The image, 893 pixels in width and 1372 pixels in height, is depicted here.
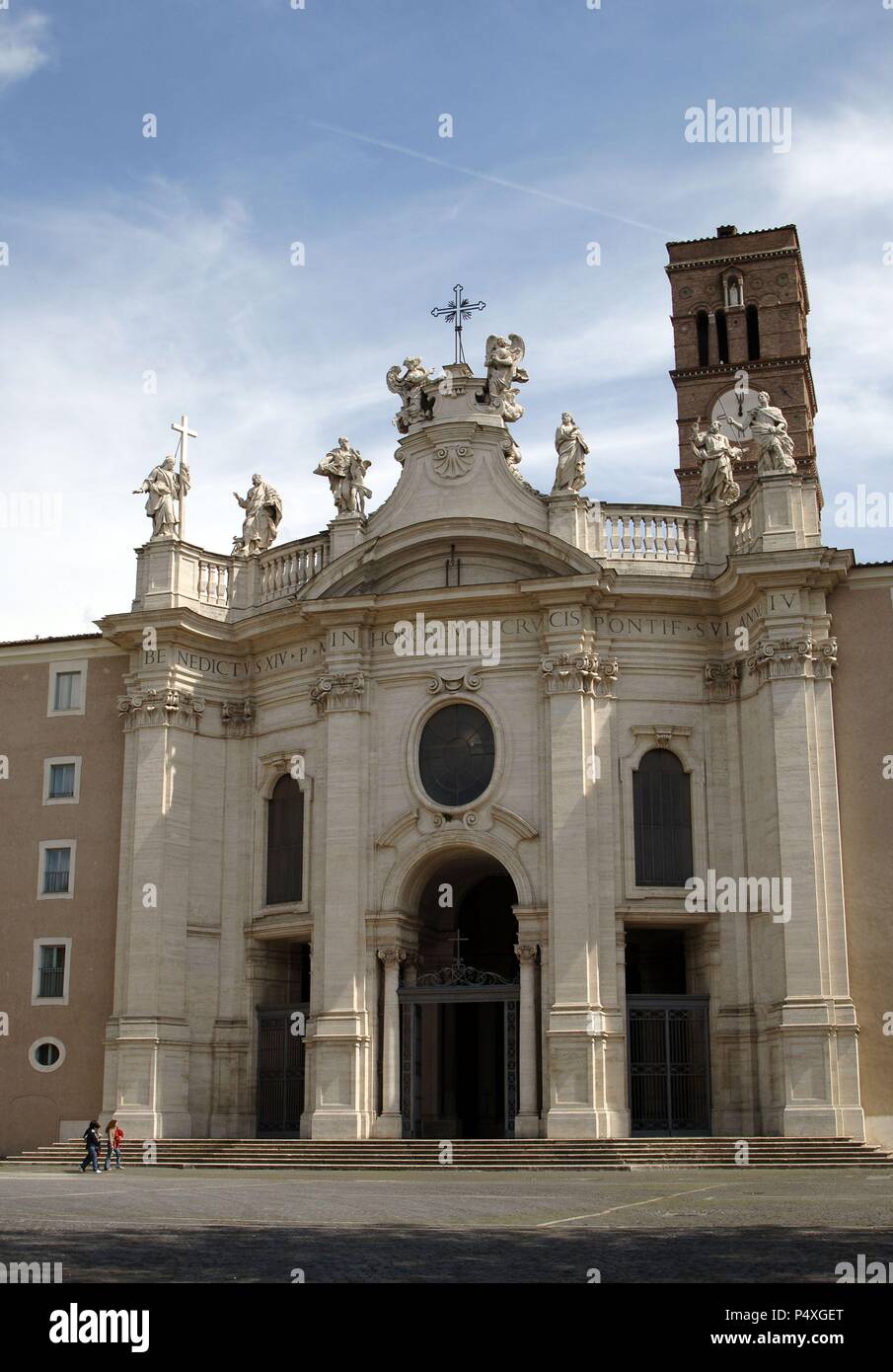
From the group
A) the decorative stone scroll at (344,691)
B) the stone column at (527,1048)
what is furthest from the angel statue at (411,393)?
the stone column at (527,1048)

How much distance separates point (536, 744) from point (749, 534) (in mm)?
6693

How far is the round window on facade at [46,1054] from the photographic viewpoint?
37.1 metres

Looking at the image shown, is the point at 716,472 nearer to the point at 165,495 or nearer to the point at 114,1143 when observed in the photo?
the point at 165,495

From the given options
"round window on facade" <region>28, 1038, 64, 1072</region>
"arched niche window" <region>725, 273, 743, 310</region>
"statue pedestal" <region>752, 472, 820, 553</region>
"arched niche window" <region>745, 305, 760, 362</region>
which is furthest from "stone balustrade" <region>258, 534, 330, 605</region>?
"arched niche window" <region>725, 273, 743, 310</region>

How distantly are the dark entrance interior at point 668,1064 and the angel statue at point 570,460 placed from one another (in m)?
11.4

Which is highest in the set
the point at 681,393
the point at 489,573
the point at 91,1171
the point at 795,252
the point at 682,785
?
the point at 795,252

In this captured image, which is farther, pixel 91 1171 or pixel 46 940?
pixel 46 940

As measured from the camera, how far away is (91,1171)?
30500mm

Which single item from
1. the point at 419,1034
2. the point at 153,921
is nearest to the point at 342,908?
the point at 419,1034

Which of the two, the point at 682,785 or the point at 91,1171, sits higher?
the point at 682,785

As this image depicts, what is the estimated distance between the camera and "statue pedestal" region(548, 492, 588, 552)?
35.8 meters
